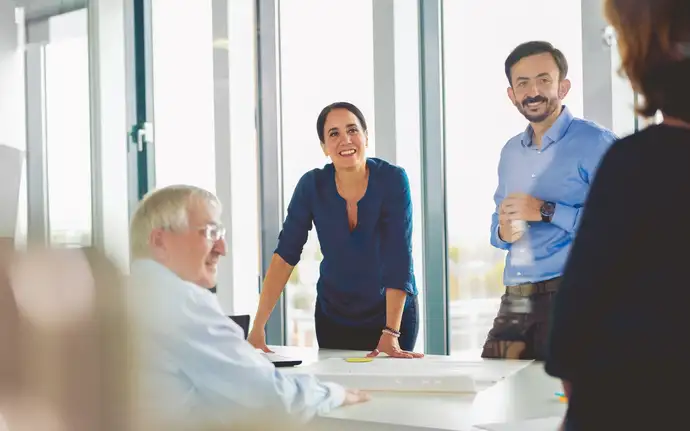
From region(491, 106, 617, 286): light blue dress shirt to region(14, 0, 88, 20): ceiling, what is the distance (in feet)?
5.20

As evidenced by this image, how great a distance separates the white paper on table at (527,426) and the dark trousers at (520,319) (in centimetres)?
81

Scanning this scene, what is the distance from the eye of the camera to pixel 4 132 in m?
0.44

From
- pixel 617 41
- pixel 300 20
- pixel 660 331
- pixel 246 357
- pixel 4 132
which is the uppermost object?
pixel 300 20

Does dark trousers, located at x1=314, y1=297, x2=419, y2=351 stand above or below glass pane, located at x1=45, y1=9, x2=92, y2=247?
below

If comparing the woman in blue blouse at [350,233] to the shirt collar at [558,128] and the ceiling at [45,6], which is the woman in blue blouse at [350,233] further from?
the ceiling at [45,6]

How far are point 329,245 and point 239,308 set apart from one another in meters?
1.51

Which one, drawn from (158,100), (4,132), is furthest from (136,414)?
(158,100)

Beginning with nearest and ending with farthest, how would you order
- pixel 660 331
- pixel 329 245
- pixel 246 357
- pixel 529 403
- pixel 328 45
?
pixel 660 331, pixel 246 357, pixel 529 403, pixel 329 245, pixel 328 45

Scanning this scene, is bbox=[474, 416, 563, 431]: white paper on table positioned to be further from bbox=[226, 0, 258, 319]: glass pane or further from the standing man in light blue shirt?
bbox=[226, 0, 258, 319]: glass pane

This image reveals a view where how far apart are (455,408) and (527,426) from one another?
0.57ft

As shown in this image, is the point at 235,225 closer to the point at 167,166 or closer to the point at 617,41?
the point at 167,166

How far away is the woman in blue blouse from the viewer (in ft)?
7.22

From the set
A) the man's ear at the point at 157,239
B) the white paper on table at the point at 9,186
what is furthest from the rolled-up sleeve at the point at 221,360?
the white paper on table at the point at 9,186

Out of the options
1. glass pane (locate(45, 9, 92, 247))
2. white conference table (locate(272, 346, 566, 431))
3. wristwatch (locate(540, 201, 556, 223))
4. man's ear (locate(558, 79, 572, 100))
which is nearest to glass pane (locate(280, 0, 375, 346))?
man's ear (locate(558, 79, 572, 100))
